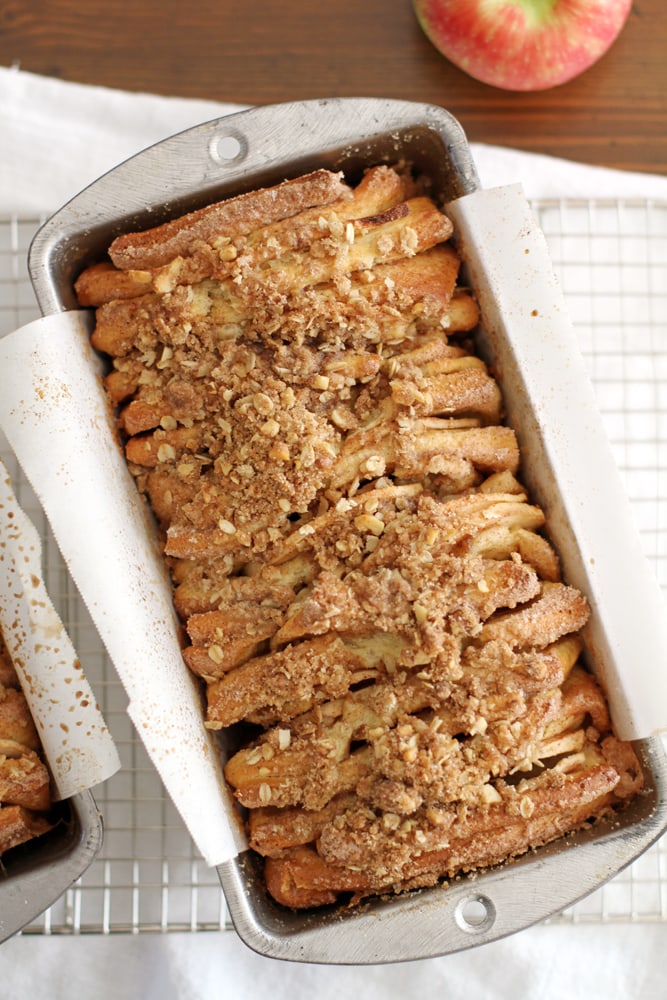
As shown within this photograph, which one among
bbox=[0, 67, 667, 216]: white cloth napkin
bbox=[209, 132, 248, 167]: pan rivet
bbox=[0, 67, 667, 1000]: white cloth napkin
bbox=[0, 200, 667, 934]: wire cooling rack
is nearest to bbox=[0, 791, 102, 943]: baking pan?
bbox=[0, 200, 667, 934]: wire cooling rack

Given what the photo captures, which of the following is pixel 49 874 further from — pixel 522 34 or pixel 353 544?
pixel 522 34

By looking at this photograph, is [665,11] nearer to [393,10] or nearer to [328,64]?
[393,10]

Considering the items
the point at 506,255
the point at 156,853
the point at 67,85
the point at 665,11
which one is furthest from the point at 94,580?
the point at 665,11

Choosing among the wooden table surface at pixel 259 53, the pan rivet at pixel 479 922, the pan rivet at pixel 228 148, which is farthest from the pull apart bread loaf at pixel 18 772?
the wooden table surface at pixel 259 53

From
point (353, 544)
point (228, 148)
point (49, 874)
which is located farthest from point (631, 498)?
point (49, 874)

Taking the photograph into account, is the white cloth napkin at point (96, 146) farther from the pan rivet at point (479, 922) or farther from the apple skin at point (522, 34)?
the pan rivet at point (479, 922)

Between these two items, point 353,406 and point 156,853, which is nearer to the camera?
point 353,406
